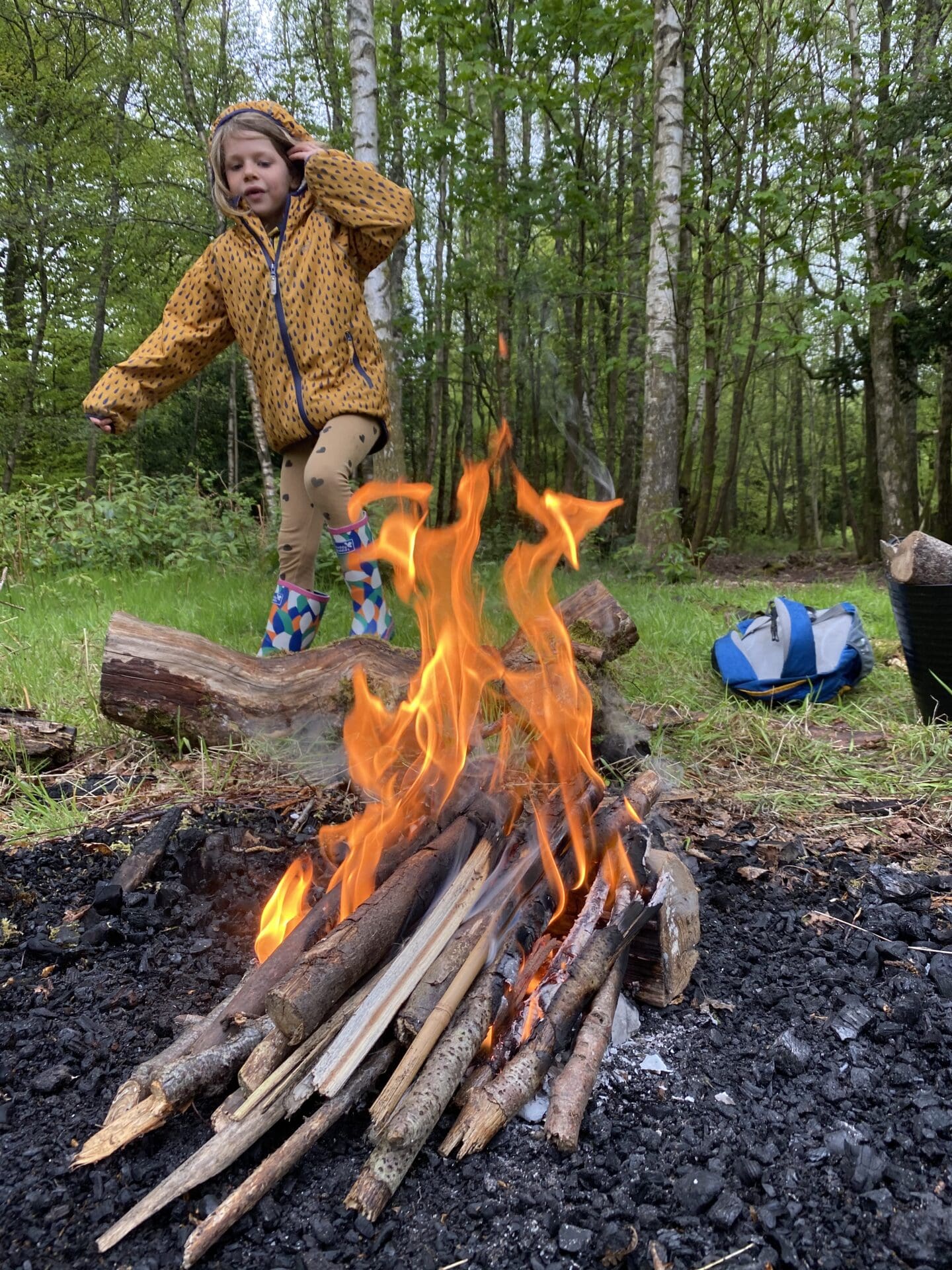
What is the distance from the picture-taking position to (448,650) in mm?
2652

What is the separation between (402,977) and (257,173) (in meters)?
3.67

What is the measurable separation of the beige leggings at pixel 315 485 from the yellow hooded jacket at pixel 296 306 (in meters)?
0.10

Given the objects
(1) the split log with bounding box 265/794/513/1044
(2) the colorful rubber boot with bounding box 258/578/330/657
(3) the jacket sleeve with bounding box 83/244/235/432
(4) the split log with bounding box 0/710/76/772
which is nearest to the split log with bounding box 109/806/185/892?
(1) the split log with bounding box 265/794/513/1044

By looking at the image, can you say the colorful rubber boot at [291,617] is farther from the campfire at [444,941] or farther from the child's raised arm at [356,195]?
the child's raised arm at [356,195]

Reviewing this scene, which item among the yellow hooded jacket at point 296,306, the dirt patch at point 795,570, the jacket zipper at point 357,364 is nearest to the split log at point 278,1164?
the yellow hooded jacket at point 296,306

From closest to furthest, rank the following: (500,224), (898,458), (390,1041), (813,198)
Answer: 1. (390,1041)
2. (813,198)
3. (898,458)
4. (500,224)

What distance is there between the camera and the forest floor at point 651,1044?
124cm

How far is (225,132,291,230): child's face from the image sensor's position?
358 centimetres

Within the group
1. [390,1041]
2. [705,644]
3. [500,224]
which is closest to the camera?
[390,1041]

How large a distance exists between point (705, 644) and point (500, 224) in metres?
12.0

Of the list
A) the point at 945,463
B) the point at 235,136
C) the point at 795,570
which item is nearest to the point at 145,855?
the point at 235,136

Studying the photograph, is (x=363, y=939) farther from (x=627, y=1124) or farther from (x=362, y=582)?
(x=362, y=582)

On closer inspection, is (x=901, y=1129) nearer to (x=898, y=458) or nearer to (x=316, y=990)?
(x=316, y=990)

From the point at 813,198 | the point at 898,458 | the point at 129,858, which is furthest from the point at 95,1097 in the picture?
the point at 898,458
